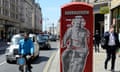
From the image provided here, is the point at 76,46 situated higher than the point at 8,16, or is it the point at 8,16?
the point at 8,16

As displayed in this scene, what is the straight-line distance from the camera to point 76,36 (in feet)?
24.6

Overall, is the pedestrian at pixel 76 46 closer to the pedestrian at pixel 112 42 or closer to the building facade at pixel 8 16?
the pedestrian at pixel 112 42

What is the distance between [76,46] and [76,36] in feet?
0.76

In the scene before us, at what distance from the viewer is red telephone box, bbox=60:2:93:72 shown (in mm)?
7469

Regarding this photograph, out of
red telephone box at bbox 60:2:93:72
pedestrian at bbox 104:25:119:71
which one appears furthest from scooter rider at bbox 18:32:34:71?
red telephone box at bbox 60:2:93:72

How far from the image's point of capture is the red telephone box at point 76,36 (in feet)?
24.5

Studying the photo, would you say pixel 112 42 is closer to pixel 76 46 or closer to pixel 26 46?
pixel 26 46

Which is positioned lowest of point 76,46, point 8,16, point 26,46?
point 26,46

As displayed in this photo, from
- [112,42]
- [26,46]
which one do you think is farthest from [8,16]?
[26,46]

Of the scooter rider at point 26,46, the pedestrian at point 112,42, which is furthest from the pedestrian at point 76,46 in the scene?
the pedestrian at point 112,42

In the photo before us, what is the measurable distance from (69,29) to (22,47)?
13.2ft

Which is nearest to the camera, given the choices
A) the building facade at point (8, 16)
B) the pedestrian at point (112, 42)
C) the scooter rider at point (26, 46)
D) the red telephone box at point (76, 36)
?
the red telephone box at point (76, 36)

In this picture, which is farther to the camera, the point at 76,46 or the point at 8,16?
the point at 8,16

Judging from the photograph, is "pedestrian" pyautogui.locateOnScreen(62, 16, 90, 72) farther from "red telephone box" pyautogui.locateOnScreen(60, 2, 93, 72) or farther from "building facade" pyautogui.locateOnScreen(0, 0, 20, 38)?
"building facade" pyautogui.locateOnScreen(0, 0, 20, 38)
